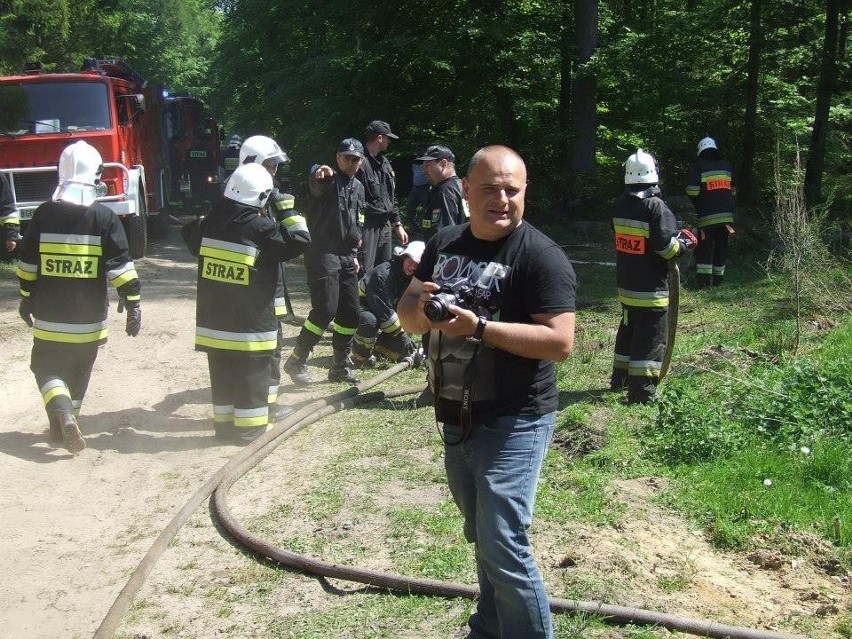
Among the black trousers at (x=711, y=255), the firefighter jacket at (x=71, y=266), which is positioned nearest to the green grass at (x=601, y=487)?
the firefighter jacket at (x=71, y=266)

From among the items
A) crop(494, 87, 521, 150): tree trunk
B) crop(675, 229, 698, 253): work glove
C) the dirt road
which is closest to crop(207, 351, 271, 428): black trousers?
the dirt road

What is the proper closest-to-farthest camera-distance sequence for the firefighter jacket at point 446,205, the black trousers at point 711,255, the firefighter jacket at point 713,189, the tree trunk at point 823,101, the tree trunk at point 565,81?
the firefighter jacket at point 446,205 < the firefighter jacket at point 713,189 < the black trousers at point 711,255 < the tree trunk at point 823,101 < the tree trunk at point 565,81

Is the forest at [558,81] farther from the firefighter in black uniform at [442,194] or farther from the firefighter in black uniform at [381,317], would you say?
the firefighter in black uniform at [442,194]

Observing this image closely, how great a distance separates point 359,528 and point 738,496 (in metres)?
2.07

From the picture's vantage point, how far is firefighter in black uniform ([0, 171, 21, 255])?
11.9 meters

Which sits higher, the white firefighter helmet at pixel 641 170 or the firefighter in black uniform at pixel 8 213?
the white firefighter helmet at pixel 641 170

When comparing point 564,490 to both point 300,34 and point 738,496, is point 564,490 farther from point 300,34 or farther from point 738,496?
point 300,34

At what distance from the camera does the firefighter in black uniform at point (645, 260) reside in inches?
282

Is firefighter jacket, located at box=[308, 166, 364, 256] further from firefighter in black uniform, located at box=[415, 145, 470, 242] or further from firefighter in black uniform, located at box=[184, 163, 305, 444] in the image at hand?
firefighter in black uniform, located at box=[184, 163, 305, 444]

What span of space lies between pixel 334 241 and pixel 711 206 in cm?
626

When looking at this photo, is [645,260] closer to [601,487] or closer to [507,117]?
[601,487]

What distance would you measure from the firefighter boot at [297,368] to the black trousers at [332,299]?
5 centimetres

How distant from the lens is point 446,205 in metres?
7.77

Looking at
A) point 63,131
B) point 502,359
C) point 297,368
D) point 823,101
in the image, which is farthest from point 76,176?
point 823,101
